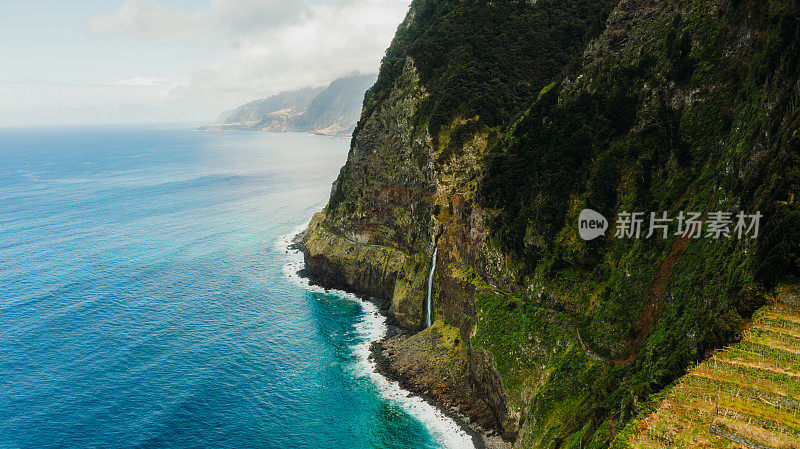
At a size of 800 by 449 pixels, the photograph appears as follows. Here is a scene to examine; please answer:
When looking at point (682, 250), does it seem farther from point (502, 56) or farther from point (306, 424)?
point (502, 56)

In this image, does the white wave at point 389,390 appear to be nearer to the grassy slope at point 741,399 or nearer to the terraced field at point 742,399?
the grassy slope at point 741,399

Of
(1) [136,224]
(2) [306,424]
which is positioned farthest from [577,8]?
(1) [136,224]

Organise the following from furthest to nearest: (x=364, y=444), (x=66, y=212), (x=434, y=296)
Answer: (x=66, y=212)
(x=434, y=296)
(x=364, y=444)

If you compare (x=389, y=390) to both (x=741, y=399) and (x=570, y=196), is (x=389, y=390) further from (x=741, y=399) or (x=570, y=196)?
(x=741, y=399)

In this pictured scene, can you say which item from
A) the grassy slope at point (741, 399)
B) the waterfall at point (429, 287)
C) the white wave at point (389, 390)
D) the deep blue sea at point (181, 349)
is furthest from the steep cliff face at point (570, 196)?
the deep blue sea at point (181, 349)

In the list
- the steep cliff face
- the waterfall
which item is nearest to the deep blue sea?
the steep cliff face
